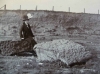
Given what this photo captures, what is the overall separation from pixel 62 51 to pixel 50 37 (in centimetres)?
28

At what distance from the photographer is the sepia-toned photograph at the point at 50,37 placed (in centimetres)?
225

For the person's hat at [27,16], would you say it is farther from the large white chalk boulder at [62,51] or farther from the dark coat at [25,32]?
the large white chalk boulder at [62,51]

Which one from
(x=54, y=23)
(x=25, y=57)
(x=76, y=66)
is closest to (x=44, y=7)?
(x=54, y=23)

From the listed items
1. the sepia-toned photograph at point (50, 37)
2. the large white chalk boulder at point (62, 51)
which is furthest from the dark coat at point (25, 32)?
the large white chalk boulder at point (62, 51)

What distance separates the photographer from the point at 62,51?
2275mm

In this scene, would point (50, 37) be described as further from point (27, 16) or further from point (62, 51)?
point (27, 16)

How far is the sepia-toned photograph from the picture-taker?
2250 mm

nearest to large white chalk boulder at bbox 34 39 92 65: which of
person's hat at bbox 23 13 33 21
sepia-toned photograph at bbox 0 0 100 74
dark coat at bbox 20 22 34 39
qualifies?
sepia-toned photograph at bbox 0 0 100 74

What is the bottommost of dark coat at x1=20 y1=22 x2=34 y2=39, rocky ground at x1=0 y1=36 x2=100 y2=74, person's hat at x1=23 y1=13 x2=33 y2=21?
rocky ground at x1=0 y1=36 x2=100 y2=74

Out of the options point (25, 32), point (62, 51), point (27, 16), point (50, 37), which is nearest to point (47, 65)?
point (62, 51)

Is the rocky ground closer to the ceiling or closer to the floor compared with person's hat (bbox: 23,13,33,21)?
closer to the floor

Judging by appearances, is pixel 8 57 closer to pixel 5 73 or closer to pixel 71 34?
pixel 5 73

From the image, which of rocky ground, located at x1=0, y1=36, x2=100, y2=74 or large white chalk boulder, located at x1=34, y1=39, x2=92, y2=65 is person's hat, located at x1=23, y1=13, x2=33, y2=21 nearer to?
large white chalk boulder, located at x1=34, y1=39, x2=92, y2=65

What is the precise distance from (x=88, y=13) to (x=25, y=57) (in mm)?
1102
